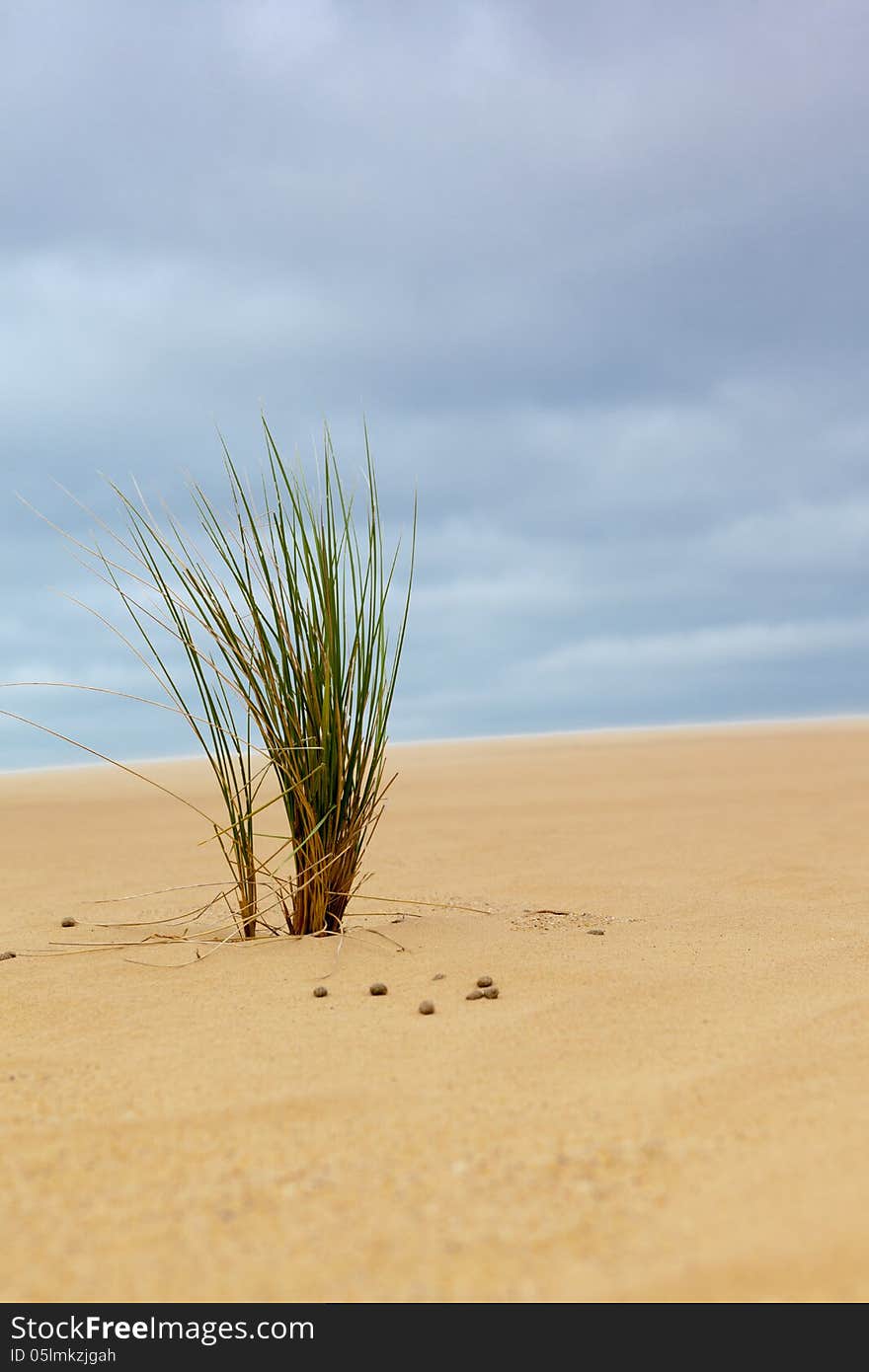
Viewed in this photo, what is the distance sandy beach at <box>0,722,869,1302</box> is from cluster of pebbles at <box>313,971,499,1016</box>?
2 centimetres

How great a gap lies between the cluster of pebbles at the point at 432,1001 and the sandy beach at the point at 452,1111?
20 mm

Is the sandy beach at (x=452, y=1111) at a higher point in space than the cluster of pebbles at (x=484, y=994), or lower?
lower

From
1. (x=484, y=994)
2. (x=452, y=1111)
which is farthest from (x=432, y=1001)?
(x=452, y=1111)

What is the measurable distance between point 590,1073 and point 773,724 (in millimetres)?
20614

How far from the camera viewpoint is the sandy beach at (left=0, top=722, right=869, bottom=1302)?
114cm

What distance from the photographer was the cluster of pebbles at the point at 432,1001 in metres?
2.02

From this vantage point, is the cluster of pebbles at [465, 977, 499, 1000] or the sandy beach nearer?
the sandy beach

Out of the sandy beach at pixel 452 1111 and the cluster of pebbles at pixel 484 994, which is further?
the cluster of pebbles at pixel 484 994

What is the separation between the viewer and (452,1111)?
1530 millimetres

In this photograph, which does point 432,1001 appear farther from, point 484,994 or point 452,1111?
point 452,1111

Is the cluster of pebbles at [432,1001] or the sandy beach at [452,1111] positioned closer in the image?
the sandy beach at [452,1111]

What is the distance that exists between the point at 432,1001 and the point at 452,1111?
0.57m

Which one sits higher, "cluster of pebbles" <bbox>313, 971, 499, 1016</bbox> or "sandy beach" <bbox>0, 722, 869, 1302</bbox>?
"cluster of pebbles" <bbox>313, 971, 499, 1016</bbox>
